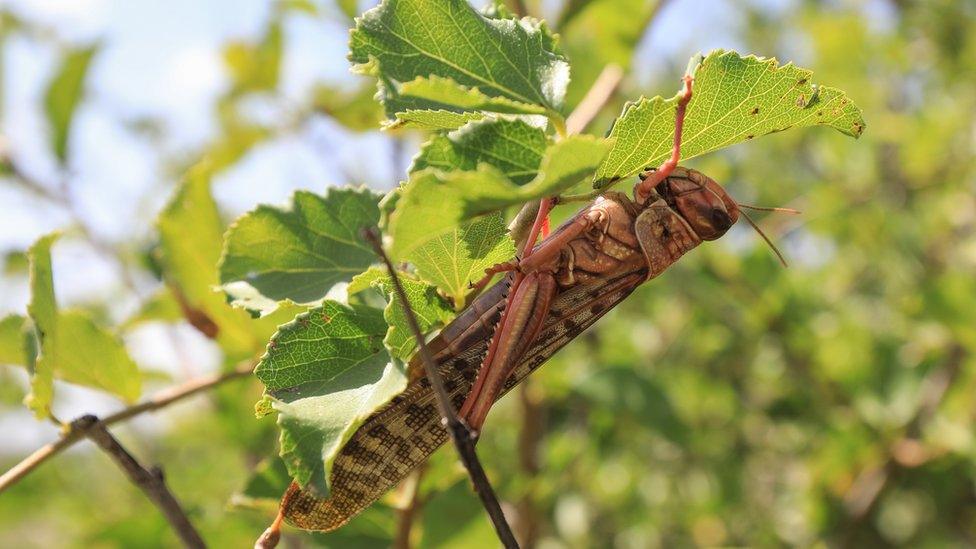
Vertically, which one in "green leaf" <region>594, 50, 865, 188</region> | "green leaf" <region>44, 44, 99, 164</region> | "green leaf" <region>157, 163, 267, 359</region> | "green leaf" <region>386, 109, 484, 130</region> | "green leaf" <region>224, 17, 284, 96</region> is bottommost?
"green leaf" <region>594, 50, 865, 188</region>

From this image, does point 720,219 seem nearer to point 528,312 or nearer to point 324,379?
point 528,312

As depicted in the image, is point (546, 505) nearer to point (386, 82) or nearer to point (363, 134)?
point (363, 134)

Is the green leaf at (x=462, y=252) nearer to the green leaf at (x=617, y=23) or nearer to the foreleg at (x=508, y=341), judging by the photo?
the foreleg at (x=508, y=341)

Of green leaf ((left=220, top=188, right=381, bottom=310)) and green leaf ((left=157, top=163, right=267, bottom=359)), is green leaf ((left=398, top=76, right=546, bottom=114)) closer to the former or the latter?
green leaf ((left=220, top=188, right=381, bottom=310))

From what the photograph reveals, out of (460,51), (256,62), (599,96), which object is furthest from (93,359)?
(256,62)

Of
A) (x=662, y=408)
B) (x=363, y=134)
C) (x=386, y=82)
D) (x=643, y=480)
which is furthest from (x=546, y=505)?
(x=386, y=82)

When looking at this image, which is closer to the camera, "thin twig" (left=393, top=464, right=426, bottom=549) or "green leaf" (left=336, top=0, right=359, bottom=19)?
"thin twig" (left=393, top=464, right=426, bottom=549)

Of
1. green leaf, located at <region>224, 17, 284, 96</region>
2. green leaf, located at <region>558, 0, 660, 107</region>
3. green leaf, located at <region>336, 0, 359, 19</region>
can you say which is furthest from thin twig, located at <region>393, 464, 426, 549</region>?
green leaf, located at <region>224, 17, 284, 96</region>

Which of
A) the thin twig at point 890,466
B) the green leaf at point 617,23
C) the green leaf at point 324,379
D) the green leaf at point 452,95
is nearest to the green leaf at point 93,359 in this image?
the green leaf at point 324,379
